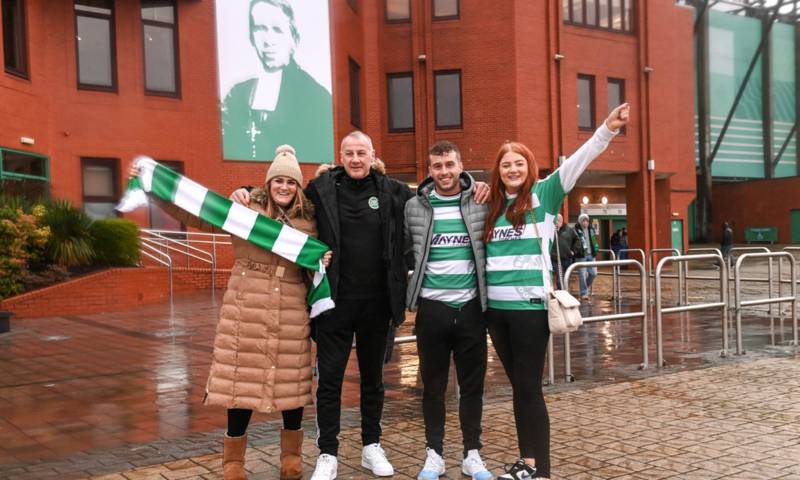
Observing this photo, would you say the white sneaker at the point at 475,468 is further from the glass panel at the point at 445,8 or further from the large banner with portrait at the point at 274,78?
the glass panel at the point at 445,8

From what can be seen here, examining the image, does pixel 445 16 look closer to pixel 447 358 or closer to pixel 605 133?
pixel 605 133

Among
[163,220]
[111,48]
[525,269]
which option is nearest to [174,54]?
[111,48]

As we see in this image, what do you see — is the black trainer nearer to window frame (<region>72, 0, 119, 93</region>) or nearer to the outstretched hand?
the outstretched hand

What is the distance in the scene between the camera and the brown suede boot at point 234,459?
4.12 metres

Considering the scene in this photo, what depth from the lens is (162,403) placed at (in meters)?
6.32

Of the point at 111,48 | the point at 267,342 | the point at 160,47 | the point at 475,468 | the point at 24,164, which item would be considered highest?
the point at 160,47

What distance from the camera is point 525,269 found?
409cm

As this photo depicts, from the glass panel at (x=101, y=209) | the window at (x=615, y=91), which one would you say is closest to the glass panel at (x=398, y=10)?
the window at (x=615, y=91)

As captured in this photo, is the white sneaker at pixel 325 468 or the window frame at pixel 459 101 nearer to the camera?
the white sneaker at pixel 325 468

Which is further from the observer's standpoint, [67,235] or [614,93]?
[614,93]

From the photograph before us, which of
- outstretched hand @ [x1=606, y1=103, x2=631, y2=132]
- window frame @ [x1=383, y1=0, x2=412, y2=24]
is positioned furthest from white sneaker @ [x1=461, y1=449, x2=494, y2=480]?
window frame @ [x1=383, y1=0, x2=412, y2=24]

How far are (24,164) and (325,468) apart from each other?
49.9ft

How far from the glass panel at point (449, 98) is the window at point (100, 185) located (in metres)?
12.2

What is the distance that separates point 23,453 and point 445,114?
22.9m
